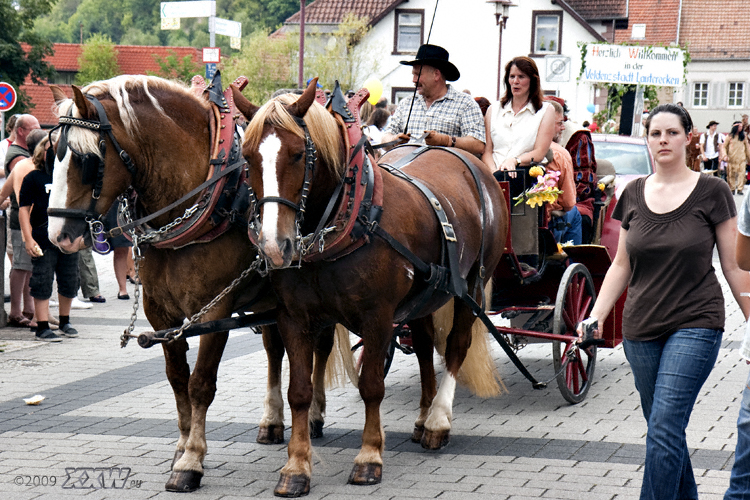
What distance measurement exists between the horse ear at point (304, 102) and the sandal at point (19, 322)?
6629mm

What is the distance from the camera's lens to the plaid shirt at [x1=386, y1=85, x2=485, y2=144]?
254 inches

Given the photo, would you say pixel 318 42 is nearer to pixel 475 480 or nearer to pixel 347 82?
pixel 347 82

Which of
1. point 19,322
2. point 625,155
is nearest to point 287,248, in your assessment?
point 19,322

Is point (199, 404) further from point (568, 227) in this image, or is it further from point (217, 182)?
point (568, 227)

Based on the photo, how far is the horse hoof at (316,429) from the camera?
578cm

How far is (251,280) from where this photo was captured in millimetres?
4887

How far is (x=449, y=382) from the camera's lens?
19.1ft

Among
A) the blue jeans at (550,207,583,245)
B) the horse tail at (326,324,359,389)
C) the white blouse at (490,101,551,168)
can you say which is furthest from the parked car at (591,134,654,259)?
the horse tail at (326,324,359,389)

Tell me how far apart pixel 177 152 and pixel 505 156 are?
10.4 feet

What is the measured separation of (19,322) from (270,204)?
266 inches

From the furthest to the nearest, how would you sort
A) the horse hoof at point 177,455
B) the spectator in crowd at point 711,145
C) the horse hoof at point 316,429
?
the spectator in crowd at point 711,145
the horse hoof at point 316,429
the horse hoof at point 177,455

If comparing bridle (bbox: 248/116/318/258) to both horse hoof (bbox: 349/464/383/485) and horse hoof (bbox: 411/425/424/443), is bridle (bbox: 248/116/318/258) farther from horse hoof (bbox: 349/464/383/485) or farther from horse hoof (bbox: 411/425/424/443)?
horse hoof (bbox: 411/425/424/443)

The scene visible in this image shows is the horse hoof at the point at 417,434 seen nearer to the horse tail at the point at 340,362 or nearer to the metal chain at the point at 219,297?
the horse tail at the point at 340,362

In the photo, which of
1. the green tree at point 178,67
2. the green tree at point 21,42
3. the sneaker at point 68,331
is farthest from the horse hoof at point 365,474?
the green tree at point 178,67
